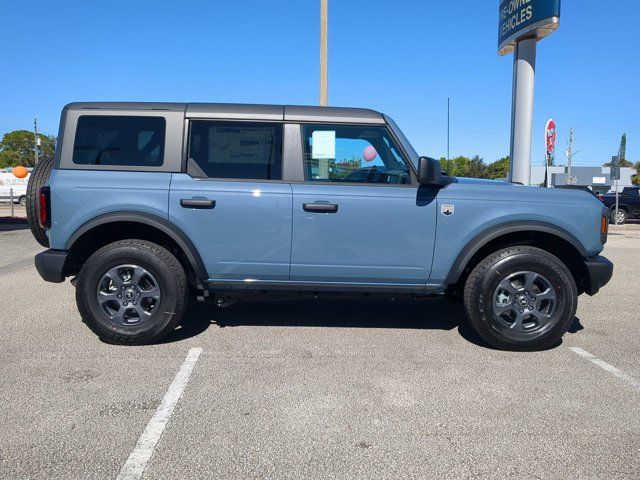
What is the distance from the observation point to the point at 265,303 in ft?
18.9

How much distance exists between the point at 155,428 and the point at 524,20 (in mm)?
10523

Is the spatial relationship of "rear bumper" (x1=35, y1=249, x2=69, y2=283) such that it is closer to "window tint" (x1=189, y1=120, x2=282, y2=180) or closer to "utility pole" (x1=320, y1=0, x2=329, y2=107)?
"window tint" (x1=189, y1=120, x2=282, y2=180)

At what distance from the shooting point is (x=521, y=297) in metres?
4.16

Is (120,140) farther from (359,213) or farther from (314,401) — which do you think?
(314,401)

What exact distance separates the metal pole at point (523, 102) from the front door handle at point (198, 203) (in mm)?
8386

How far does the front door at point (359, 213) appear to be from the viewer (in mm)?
4098

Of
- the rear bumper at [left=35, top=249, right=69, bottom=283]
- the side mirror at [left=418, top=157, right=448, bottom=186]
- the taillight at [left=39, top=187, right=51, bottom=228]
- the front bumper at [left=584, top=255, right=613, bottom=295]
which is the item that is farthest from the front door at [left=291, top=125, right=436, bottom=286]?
the taillight at [left=39, top=187, right=51, bottom=228]

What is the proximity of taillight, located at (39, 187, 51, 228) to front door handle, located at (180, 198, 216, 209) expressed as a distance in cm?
108

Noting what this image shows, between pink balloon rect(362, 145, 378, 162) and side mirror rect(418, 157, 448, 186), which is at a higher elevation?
pink balloon rect(362, 145, 378, 162)

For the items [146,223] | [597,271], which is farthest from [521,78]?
[146,223]

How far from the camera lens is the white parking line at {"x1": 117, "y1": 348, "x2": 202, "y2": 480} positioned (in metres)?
2.45

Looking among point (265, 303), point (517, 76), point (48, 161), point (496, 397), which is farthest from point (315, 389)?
point (517, 76)

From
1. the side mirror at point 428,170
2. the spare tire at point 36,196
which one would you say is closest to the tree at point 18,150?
the spare tire at point 36,196

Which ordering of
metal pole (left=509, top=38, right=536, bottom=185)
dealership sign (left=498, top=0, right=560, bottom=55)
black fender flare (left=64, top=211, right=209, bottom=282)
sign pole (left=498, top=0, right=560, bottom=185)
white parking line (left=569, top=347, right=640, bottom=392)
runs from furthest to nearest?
1. metal pole (left=509, top=38, right=536, bottom=185)
2. sign pole (left=498, top=0, right=560, bottom=185)
3. dealership sign (left=498, top=0, right=560, bottom=55)
4. black fender flare (left=64, top=211, right=209, bottom=282)
5. white parking line (left=569, top=347, right=640, bottom=392)
